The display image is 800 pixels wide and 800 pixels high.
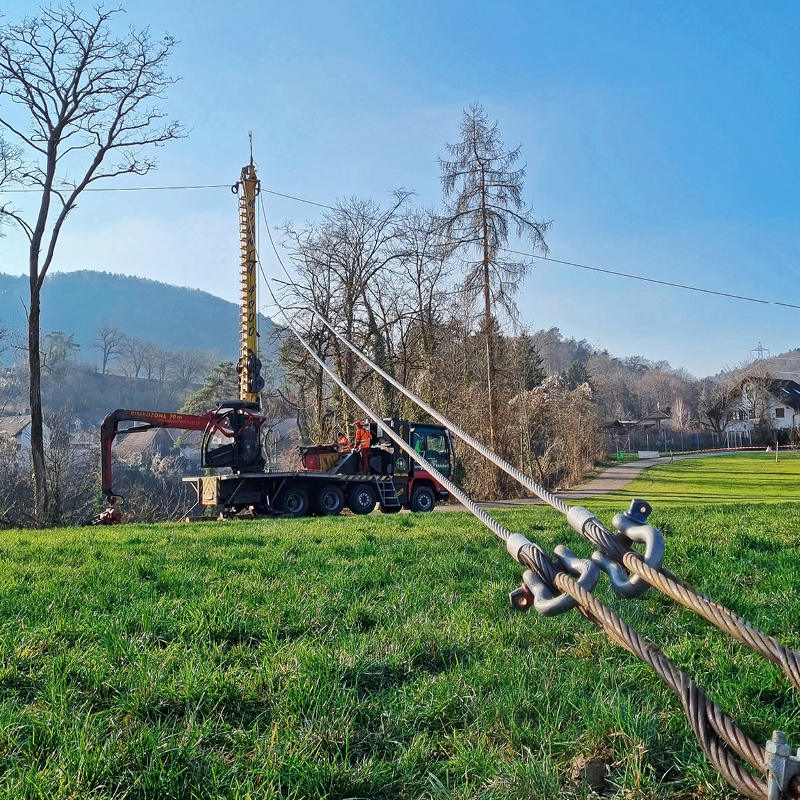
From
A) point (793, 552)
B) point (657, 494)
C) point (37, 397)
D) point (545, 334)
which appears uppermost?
point (545, 334)

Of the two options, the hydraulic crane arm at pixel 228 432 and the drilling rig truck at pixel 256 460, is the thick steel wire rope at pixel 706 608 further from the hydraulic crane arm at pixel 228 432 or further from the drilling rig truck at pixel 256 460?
the hydraulic crane arm at pixel 228 432

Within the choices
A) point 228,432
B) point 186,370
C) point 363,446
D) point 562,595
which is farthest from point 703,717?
point 186,370

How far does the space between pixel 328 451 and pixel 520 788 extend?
18.4 metres

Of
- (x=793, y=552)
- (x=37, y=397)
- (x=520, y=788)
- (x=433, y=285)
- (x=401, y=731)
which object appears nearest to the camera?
(x=520, y=788)

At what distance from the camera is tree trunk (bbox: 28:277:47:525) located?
1791cm

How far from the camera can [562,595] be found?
1659 millimetres

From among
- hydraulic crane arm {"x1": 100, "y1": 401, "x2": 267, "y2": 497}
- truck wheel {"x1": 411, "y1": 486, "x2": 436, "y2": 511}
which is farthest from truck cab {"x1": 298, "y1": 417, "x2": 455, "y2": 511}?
hydraulic crane arm {"x1": 100, "y1": 401, "x2": 267, "y2": 497}

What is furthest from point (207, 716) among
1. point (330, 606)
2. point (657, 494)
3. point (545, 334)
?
point (545, 334)

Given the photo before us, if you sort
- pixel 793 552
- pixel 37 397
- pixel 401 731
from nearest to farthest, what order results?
pixel 401 731 < pixel 793 552 < pixel 37 397

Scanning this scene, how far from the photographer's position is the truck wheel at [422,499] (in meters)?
20.1

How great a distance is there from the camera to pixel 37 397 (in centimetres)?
1856

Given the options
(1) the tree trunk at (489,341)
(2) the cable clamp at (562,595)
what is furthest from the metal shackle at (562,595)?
(1) the tree trunk at (489,341)

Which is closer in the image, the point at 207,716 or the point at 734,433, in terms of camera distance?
the point at 207,716

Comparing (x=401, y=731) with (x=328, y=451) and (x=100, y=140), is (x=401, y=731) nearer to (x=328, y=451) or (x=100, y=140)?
(x=328, y=451)
